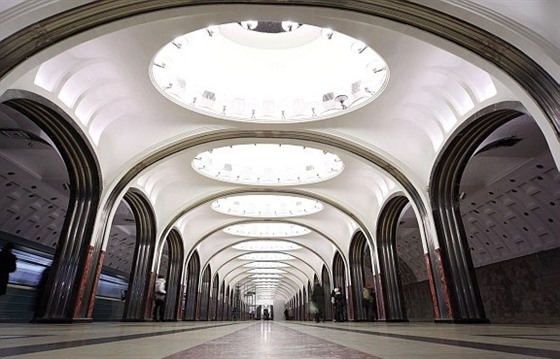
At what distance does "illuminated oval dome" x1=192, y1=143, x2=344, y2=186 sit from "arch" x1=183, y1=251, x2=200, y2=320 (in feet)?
32.7

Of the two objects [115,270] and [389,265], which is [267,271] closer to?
[115,270]

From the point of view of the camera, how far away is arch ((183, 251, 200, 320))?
23016 mm

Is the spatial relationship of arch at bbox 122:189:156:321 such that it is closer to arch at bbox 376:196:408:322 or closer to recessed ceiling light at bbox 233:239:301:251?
arch at bbox 376:196:408:322

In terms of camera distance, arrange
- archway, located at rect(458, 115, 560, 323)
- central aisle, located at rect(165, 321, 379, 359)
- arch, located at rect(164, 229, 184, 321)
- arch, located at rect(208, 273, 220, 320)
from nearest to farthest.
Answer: central aisle, located at rect(165, 321, 379, 359) < archway, located at rect(458, 115, 560, 323) < arch, located at rect(164, 229, 184, 321) < arch, located at rect(208, 273, 220, 320)

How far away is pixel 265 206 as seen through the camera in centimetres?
2017

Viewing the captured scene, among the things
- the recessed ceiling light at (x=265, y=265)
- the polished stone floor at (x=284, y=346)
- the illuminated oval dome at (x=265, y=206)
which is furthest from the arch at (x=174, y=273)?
the polished stone floor at (x=284, y=346)

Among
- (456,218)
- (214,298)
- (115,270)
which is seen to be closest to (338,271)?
(214,298)

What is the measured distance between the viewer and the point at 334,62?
999 cm

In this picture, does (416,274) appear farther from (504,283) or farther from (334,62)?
(334,62)

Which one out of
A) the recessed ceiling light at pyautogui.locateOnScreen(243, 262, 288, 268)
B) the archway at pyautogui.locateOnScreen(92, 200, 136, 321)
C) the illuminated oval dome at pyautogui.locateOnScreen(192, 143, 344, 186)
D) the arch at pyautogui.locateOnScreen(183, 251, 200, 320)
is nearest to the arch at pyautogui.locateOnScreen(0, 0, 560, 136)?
the illuminated oval dome at pyautogui.locateOnScreen(192, 143, 344, 186)

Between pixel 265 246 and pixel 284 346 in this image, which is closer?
pixel 284 346

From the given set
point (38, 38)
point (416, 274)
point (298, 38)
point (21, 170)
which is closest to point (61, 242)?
point (21, 170)

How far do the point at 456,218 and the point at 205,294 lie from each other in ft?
72.2

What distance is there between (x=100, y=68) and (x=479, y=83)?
8354mm
